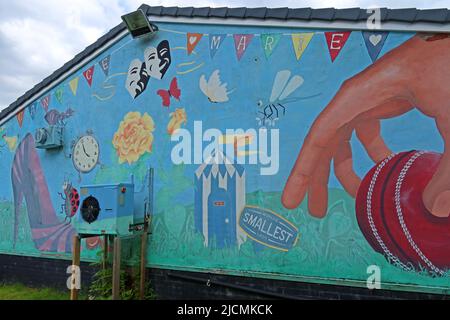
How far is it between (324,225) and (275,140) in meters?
1.29

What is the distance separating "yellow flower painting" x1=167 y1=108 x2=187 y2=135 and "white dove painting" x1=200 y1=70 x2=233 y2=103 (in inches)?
19.0

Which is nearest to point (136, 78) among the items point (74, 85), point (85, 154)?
point (74, 85)

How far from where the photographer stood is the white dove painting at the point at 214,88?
548cm

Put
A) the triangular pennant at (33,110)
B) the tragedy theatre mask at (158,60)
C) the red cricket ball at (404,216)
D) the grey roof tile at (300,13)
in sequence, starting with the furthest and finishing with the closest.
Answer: the triangular pennant at (33,110)
the tragedy theatre mask at (158,60)
the grey roof tile at (300,13)
the red cricket ball at (404,216)

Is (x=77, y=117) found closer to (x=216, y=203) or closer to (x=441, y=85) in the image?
(x=216, y=203)

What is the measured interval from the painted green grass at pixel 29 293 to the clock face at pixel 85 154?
85.1 inches

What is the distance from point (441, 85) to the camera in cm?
423

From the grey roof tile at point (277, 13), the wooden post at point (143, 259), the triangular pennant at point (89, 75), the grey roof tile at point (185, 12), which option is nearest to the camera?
the grey roof tile at point (277, 13)

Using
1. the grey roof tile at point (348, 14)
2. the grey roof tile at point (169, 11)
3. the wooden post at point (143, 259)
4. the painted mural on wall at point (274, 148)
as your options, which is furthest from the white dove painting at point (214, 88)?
A: the wooden post at point (143, 259)

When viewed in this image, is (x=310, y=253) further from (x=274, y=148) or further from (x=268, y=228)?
(x=274, y=148)

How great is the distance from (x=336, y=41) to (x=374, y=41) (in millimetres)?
463

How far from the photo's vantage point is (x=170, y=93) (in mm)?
5895

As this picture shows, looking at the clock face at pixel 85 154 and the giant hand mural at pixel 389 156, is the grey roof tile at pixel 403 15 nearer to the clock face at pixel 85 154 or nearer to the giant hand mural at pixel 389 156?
the giant hand mural at pixel 389 156
